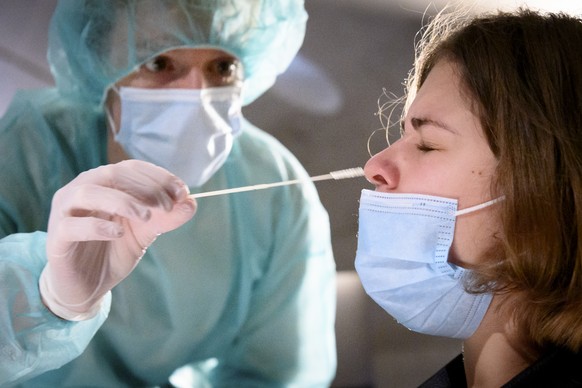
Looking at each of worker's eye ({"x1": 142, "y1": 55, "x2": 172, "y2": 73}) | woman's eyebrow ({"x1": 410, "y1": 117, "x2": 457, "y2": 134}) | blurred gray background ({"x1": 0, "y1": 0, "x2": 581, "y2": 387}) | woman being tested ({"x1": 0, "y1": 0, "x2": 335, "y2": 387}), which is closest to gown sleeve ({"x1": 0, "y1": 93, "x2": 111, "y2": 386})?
woman being tested ({"x1": 0, "y1": 0, "x2": 335, "y2": 387})

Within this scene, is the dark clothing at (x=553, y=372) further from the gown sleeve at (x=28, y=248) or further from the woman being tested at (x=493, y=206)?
the gown sleeve at (x=28, y=248)

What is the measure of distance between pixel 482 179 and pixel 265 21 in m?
0.66

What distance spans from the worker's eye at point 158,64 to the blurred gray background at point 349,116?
0.26 meters

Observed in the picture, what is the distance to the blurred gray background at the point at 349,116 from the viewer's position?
177 cm

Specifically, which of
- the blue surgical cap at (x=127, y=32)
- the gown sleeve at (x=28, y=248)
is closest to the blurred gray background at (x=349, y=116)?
the blue surgical cap at (x=127, y=32)

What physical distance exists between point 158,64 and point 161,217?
1.45ft

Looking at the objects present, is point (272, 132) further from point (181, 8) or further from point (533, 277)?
point (533, 277)

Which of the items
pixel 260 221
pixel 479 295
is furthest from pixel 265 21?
pixel 479 295

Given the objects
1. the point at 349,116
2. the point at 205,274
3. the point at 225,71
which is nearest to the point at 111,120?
the point at 225,71

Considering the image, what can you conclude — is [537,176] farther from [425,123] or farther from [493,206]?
[425,123]

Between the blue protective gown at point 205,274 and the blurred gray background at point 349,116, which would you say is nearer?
the blue protective gown at point 205,274

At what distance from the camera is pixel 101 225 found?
107 centimetres

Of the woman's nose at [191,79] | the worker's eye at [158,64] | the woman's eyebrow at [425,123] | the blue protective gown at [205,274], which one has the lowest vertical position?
the blue protective gown at [205,274]

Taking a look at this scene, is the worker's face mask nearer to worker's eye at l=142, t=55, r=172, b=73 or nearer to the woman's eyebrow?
worker's eye at l=142, t=55, r=172, b=73
